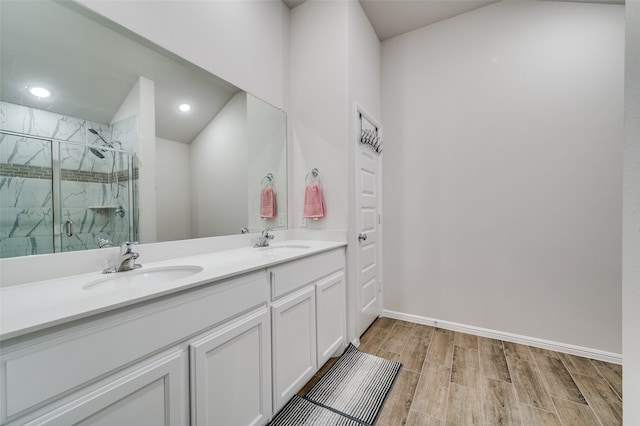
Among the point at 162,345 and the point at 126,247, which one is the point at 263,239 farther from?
the point at 162,345

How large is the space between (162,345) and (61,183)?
2.69ft

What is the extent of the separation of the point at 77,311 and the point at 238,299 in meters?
0.55

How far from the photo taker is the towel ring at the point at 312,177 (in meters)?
2.22

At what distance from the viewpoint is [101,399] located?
27.3 inches

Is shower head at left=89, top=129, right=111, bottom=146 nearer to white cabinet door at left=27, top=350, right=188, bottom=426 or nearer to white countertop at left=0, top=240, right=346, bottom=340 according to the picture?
white countertop at left=0, top=240, right=346, bottom=340

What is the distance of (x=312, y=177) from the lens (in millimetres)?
2256

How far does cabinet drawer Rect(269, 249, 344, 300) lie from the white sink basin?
0.38 m

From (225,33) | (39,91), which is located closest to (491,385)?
(39,91)

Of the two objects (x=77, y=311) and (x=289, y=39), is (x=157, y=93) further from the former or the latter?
(x=289, y=39)

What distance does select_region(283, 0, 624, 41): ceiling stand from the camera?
2.26m

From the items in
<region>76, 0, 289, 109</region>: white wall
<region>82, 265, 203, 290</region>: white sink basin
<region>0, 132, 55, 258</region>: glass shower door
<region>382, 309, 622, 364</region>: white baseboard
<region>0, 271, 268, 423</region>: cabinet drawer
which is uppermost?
<region>76, 0, 289, 109</region>: white wall

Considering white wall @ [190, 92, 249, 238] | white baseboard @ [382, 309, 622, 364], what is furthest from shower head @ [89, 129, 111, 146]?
white baseboard @ [382, 309, 622, 364]

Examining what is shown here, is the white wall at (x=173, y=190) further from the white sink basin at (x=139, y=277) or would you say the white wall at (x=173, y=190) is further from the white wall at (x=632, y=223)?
the white wall at (x=632, y=223)

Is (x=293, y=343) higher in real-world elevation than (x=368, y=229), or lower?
lower
